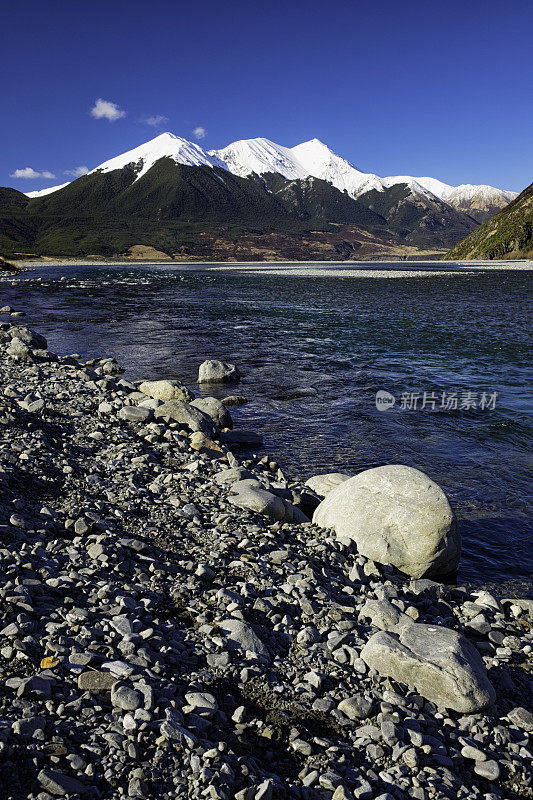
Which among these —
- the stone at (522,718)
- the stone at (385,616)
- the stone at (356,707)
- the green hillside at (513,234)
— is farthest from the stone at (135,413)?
the green hillside at (513,234)

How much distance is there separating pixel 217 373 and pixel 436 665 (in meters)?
19.4

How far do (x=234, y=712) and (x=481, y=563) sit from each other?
6.63m

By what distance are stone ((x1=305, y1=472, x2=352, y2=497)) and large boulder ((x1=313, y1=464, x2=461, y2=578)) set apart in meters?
1.97

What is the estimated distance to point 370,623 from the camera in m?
7.09

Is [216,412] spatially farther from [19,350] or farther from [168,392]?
[19,350]

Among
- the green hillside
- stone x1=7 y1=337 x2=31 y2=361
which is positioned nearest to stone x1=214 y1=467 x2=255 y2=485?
Result: stone x1=7 y1=337 x2=31 y2=361

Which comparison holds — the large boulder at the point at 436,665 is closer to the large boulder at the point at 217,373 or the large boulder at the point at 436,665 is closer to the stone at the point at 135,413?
the stone at the point at 135,413

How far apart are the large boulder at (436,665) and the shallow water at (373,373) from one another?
12.0 feet

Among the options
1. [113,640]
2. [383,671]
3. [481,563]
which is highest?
[113,640]

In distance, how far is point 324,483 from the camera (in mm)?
12289

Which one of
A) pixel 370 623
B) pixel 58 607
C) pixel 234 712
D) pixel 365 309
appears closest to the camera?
pixel 234 712

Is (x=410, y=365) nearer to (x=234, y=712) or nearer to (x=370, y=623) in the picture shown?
(x=370, y=623)

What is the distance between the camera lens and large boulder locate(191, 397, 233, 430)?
56.7 ft

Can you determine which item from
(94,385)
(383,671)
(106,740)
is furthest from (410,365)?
(106,740)
